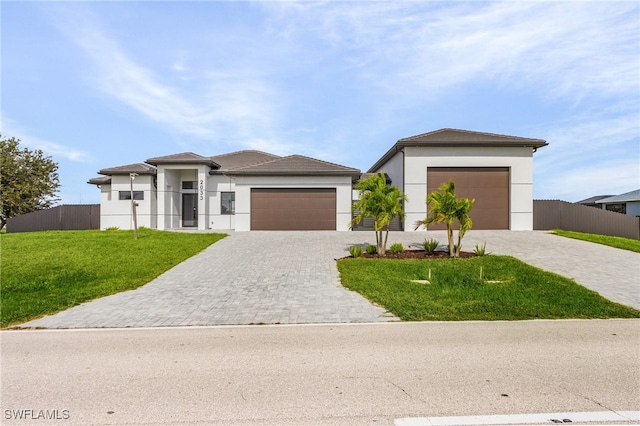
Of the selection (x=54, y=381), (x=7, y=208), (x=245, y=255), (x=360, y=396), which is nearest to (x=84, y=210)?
(x=7, y=208)

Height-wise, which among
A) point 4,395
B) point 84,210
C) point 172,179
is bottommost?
point 4,395

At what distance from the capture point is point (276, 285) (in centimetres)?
976

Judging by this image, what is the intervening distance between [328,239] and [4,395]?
1470 cm

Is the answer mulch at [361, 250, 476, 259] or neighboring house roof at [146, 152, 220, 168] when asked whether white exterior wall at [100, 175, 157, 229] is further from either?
mulch at [361, 250, 476, 259]

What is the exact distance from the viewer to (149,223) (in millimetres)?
25969

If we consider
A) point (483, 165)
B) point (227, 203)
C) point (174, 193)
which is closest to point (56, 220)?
point (174, 193)

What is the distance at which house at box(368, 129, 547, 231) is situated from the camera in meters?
21.2

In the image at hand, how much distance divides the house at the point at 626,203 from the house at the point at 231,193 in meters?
28.6

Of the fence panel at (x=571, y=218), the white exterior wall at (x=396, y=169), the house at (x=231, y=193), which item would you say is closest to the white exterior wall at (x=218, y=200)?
the house at (x=231, y=193)

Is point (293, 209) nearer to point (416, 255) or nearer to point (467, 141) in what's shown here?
point (416, 255)

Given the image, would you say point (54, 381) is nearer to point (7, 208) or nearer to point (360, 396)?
point (360, 396)

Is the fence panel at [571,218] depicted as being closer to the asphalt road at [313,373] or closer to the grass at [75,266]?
the asphalt road at [313,373]

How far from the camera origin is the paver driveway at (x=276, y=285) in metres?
7.14

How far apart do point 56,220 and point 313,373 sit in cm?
3040
